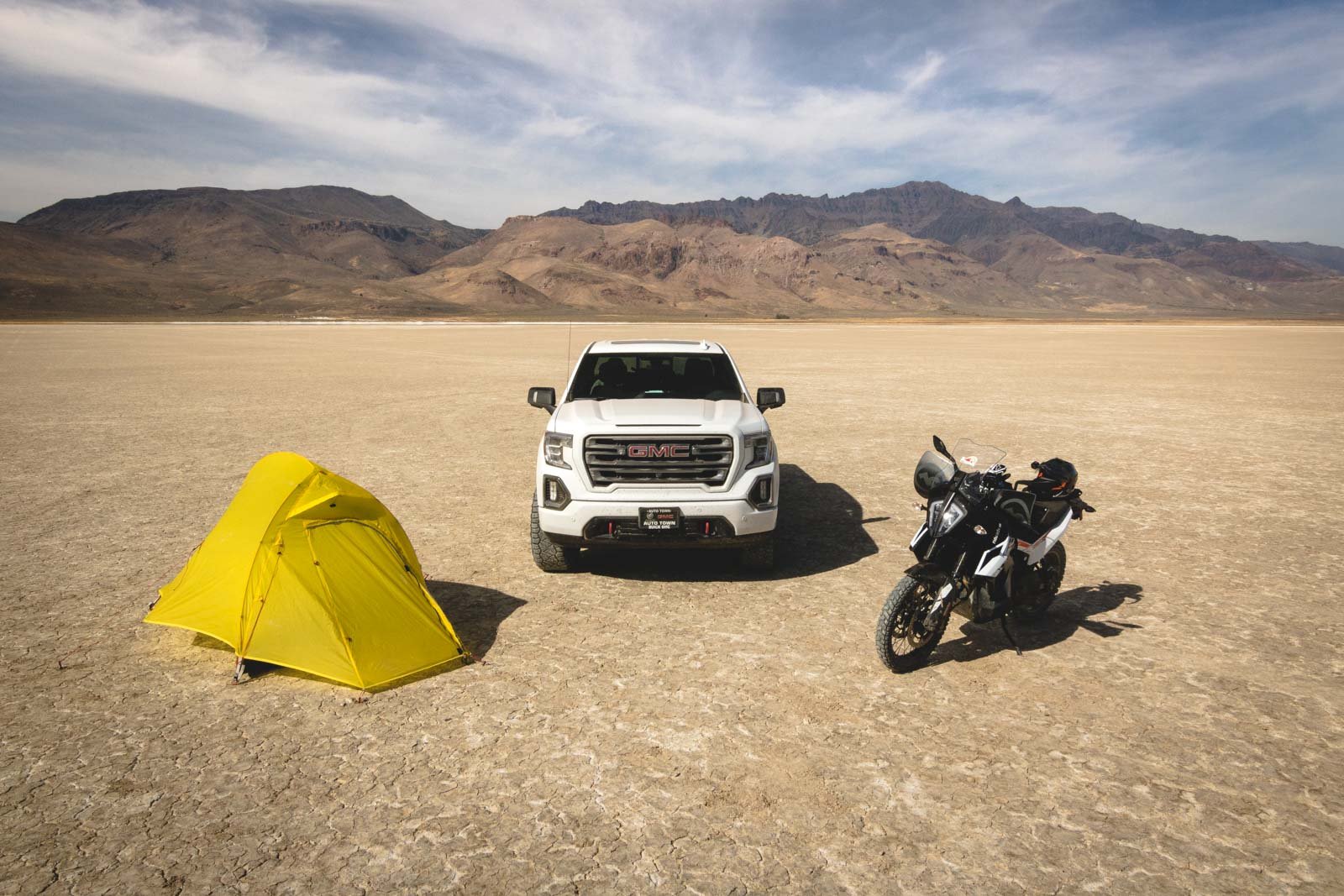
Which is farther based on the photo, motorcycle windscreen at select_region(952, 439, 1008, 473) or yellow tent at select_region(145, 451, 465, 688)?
motorcycle windscreen at select_region(952, 439, 1008, 473)

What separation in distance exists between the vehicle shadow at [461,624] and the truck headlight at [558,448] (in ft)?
3.52

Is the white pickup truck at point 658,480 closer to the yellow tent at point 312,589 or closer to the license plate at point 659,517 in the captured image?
the license plate at point 659,517

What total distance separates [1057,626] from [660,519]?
2.90m

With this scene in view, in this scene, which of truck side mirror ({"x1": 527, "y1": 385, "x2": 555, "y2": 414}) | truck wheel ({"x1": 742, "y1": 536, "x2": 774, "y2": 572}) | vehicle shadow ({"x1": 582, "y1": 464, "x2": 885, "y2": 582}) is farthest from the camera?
truck side mirror ({"x1": 527, "y1": 385, "x2": 555, "y2": 414})

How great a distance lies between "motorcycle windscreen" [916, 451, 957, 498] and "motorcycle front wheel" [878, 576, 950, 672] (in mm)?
597

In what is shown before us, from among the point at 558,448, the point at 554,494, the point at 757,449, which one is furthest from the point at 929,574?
the point at 558,448

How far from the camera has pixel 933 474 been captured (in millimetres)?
5098

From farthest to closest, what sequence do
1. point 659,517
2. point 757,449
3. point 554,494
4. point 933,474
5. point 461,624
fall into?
point 757,449
point 554,494
point 659,517
point 461,624
point 933,474

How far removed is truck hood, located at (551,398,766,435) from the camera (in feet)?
19.9

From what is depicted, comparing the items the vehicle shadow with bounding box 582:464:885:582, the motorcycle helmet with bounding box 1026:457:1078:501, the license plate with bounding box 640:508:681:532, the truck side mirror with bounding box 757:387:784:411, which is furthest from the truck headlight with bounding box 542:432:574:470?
the motorcycle helmet with bounding box 1026:457:1078:501

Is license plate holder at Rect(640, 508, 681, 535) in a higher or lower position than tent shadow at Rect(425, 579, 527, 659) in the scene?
higher

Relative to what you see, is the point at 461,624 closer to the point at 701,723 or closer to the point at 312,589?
the point at 312,589

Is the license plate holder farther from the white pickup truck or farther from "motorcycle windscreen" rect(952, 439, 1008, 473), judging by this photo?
"motorcycle windscreen" rect(952, 439, 1008, 473)

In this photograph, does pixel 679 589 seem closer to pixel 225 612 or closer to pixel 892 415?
pixel 225 612
